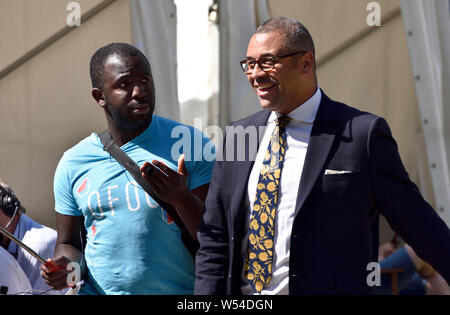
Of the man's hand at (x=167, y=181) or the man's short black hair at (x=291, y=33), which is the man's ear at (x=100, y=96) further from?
the man's short black hair at (x=291, y=33)

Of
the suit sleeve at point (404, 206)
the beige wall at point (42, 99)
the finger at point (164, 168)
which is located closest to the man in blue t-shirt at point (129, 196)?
the finger at point (164, 168)

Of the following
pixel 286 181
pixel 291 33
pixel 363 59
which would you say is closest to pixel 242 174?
pixel 286 181

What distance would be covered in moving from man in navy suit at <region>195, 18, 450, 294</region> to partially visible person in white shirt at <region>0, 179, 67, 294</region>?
Answer: 1.64 metres

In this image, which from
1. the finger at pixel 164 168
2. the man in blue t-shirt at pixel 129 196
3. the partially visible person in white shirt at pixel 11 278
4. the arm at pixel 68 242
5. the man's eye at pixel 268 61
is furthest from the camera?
the partially visible person in white shirt at pixel 11 278

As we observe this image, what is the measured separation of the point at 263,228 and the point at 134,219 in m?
0.66

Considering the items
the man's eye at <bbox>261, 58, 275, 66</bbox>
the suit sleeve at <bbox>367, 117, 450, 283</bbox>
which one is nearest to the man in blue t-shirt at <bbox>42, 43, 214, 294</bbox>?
the man's eye at <bbox>261, 58, 275, 66</bbox>

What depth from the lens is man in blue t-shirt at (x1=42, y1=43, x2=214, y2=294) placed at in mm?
2803

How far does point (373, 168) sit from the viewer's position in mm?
2326

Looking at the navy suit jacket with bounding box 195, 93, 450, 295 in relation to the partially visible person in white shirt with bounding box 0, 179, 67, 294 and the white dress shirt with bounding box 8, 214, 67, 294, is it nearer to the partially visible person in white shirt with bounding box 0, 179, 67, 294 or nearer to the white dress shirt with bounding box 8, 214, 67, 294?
the white dress shirt with bounding box 8, 214, 67, 294

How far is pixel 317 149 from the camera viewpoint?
2398mm

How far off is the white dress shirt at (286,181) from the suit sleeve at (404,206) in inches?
10.3

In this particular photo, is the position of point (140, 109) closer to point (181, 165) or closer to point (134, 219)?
point (181, 165)

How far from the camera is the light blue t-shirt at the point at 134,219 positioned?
2812 millimetres
